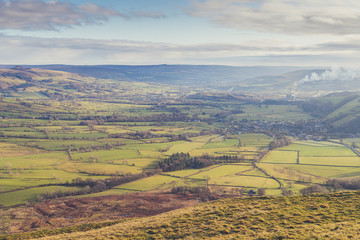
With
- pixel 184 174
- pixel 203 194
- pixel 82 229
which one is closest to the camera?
pixel 82 229

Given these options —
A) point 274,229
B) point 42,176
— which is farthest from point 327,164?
point 42,176

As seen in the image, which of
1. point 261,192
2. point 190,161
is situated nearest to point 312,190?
point 261,192

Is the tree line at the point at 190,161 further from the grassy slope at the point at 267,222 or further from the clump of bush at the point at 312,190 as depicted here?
the grassy slope at the point at 267,222

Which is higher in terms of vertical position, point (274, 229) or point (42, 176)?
point (274, 229)

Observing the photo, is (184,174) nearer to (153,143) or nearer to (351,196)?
(153,143)

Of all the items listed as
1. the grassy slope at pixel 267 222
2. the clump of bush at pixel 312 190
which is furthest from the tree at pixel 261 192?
the grassy slope at pixel 267 222

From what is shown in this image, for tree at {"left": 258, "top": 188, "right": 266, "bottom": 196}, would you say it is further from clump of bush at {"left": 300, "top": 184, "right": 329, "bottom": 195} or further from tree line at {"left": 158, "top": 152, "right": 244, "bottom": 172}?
tree line at {"left": 158, "top": 152, "right": 244, "bottom": 172}

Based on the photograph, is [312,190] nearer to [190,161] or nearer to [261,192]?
[261,192]

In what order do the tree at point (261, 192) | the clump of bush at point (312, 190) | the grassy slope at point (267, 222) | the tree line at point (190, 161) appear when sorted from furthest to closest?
the tree line at point (190, 161) < the tree at point (261, 192) < the clump of bush at point (312, 190) < the grassy slope at point (267, 222)
